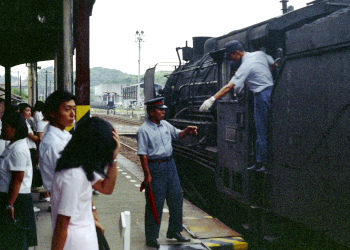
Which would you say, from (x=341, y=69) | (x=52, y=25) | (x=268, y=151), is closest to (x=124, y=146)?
(x=52, y=25)

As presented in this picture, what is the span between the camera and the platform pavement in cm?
646

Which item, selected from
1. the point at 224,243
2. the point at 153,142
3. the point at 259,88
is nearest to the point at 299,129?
the point at 259,88

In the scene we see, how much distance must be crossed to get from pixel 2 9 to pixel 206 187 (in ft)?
15.9

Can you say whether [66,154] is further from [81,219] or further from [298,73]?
[298,73]

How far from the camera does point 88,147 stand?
2.78m

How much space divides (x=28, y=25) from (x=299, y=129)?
7.07 metres

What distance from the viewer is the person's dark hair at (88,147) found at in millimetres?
2758

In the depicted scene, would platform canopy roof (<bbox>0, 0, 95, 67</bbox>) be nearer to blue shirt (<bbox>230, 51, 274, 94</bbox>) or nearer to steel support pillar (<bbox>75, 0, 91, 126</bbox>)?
steel support pillar (<bbox>75, 0, 91, 126</bbox>)

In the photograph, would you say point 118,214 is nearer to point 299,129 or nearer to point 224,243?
point 224,243

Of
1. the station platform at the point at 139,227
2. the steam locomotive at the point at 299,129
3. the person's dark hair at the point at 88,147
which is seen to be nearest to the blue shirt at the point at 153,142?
the station platform at the point at 139,227

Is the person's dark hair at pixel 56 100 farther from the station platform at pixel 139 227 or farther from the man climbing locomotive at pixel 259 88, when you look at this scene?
the man climbing locomotive at pixel 259 88

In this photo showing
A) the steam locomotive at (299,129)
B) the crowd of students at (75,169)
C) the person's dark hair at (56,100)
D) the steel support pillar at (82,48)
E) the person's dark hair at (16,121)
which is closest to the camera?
the crowd of students at (75,169)

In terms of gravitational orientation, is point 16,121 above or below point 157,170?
above

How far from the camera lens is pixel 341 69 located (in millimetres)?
4383
